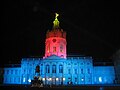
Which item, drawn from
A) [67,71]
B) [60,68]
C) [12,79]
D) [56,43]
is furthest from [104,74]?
[12,79]

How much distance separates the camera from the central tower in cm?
8194

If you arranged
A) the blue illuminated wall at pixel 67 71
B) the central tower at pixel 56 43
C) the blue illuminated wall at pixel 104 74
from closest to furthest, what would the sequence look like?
the blue illuminated wall at pixel 67 71, the blue illuminated wall at pixel 104 74, the central tower at pixel 56 43

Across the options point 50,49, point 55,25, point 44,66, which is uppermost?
point 55,25

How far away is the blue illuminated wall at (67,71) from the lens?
79188mm

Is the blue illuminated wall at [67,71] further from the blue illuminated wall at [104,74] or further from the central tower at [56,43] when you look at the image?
the central tower at [56,43]

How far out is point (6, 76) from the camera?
284 ft

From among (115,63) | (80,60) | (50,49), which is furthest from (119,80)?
(50,49)

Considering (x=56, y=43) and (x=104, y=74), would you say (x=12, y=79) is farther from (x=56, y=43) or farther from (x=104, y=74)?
(x=104, y=74)

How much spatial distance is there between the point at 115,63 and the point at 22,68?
106 feet

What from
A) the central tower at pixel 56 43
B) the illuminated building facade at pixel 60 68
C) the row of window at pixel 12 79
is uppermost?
the central tower at pixel 56 43

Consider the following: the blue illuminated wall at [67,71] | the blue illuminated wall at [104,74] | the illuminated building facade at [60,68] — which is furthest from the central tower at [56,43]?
the blue illuminated wall at [104,74]

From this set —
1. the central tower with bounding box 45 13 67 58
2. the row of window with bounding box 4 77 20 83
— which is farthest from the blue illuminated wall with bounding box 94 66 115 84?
the row of window with bounding box 4 77 20 83

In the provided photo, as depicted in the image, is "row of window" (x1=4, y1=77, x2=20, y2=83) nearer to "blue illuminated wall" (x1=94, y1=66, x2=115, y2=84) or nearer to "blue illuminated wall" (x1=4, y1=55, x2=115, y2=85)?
"blue illuminated wall" (x1=4, y1=55, x2=115, y2=85)

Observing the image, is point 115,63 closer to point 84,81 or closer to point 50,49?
point 84,81
